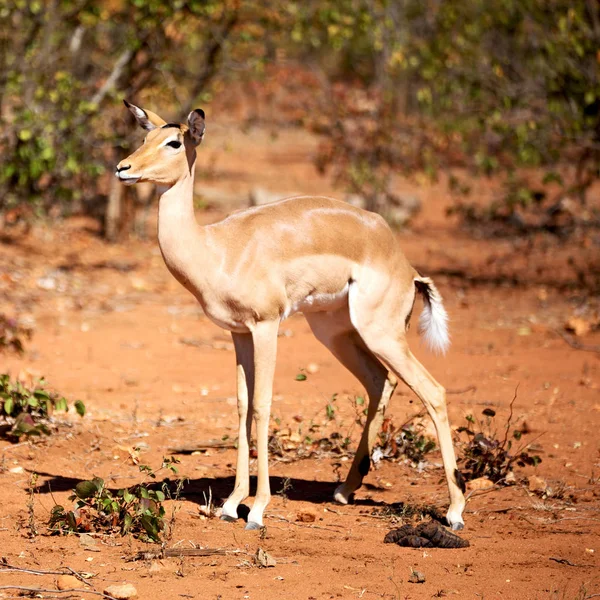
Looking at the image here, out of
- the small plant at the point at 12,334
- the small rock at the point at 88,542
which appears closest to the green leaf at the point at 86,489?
the small rock at the point at 88,542

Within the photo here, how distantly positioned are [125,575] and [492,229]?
12298 millimetres

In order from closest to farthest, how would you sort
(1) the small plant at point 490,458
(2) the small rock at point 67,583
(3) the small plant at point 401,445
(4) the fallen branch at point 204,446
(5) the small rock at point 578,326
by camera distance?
1. (2) the small rock at point 67,583
2. (1) the small plant at point 490,458
3. (3) the small plant at point 401,445
4. (4) the fallen branch at point 204,446
5. (5) the small rock at point 578,326

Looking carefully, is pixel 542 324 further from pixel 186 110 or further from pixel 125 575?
pixel 125 575

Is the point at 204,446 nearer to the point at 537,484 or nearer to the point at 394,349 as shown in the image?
the point at 394,349

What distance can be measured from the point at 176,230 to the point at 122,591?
1.87m

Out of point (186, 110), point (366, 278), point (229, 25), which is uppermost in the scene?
point (229, 25)

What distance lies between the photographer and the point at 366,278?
5.55m

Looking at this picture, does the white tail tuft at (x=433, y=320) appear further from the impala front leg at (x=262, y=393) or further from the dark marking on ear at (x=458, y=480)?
the impala front leg at (x=262, y=393)

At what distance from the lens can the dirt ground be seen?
4703 millimetres

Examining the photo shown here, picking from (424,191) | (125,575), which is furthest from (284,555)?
(424,191)

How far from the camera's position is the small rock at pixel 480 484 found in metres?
6.11

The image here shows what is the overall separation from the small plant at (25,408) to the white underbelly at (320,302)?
1.70m

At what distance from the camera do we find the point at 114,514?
16.9ft

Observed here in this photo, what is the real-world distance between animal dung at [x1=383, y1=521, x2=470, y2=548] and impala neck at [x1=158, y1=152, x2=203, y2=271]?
1751mm
